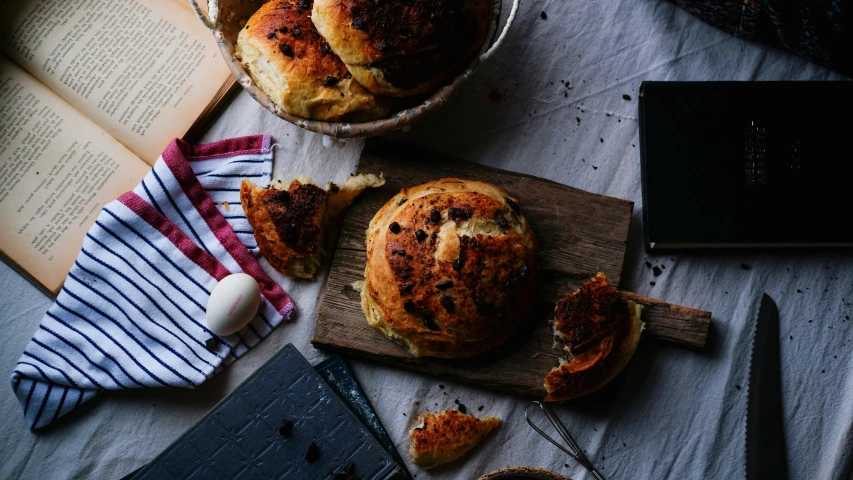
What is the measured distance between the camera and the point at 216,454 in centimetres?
174

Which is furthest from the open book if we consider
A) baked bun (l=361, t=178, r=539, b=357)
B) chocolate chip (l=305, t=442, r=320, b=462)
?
chocolate chip (l=305, t=442, r=320, b=462)

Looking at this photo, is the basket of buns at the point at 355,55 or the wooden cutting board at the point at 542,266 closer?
the basket of buns at the point at 355,55

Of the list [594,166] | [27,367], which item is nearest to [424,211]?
[594,166]

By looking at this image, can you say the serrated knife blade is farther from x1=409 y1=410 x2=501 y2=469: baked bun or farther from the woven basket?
x1=409 y1=410 x2=501 y2=469: baked bun

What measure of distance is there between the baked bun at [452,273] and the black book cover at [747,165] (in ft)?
1.39

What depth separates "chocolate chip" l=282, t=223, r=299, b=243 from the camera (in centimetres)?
181

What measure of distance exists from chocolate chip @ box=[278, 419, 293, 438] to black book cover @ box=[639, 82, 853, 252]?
1058mm

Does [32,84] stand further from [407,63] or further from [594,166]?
[594,166]

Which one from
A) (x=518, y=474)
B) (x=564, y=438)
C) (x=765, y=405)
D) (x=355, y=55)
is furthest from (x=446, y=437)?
(x=355, y=55)

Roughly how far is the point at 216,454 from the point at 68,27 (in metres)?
1.30

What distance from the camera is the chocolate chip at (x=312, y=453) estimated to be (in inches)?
67.7

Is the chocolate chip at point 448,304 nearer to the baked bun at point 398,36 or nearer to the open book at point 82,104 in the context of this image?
the baked bun at point 398,36

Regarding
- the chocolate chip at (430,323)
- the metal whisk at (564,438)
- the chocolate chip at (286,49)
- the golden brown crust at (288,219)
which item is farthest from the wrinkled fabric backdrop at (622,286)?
the chocolate chip at (286,49)

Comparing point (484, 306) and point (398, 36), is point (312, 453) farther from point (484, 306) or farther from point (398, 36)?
point (398, 36)
